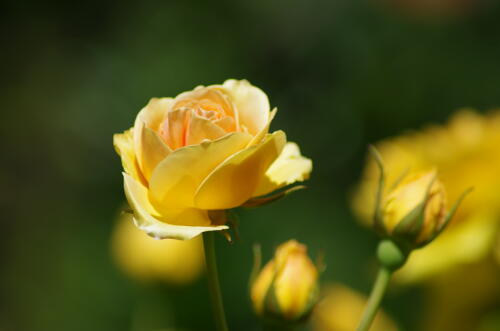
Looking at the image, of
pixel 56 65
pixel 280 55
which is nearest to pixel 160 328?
pixel 280 55

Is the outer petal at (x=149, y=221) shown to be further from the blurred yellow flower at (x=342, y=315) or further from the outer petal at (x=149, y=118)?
the blurred yellow flower at (x=342, y=315)

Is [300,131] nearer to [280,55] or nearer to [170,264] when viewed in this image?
[280,55]

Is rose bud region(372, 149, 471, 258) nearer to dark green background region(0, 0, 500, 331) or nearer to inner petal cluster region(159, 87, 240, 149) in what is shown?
inner petal cluster region(159, 87, 240, 149)

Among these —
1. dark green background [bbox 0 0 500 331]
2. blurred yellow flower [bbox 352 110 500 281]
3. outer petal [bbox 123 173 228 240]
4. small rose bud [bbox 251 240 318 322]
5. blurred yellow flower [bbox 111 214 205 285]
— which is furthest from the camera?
dark green background [bbox 0 0 500 331]

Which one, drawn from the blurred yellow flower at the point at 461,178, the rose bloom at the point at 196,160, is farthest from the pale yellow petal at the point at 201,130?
the blurred yellow flower at the point at 461,178

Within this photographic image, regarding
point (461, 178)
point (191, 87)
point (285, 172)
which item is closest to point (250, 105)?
point (285, 172)

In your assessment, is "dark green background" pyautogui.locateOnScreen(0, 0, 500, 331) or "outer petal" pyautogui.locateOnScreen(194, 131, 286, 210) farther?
"dark green background" pyautogui.locateOnScreen(0, 0, 500, 331)

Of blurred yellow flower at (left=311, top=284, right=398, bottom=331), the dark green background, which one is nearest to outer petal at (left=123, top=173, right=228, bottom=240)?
blurred yellow flower at (left=311, top=284, right=398, bottom=331)
